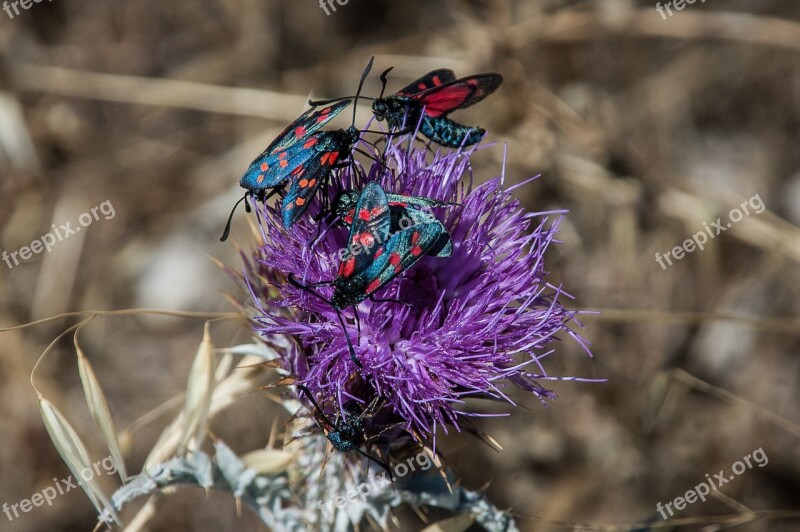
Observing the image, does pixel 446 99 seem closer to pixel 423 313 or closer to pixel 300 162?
pixel 300 162

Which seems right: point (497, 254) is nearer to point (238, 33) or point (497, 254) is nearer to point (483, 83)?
point (483, 83)

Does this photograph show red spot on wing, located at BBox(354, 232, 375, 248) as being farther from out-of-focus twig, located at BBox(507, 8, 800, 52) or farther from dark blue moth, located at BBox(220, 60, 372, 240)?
out-of-focus twig, located at BBox(507, 8, 800, 52)

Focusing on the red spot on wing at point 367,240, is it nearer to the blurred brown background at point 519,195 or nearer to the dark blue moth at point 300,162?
the dark blue moth at point 300,162

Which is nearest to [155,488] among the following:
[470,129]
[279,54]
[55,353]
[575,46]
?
[470,129]

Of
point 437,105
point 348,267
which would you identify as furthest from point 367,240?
point 437,105

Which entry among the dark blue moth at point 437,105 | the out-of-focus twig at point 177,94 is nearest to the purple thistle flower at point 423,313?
the dark blue moth at point 437,105

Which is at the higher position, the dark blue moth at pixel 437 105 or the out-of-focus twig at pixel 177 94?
the out-of-focus twig at pixel 177 94

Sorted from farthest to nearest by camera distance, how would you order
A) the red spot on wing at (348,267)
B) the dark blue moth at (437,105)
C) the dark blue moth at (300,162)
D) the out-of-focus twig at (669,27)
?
the out-of-focus twig at (669,27), the dark blue moth at (437,105), the dark blue moth at (300,162), the red spot on wing at (348,267)
